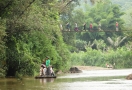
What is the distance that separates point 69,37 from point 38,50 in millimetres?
26763

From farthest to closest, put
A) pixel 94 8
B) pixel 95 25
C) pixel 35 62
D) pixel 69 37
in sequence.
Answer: pixel 94 8
pixel 95 25
pixel 69 37
pixel 35 62

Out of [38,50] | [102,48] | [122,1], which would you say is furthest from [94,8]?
[38,50]

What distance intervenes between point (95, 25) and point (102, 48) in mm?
9343

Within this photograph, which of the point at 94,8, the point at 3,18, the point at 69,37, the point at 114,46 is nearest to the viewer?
the point at 3,18

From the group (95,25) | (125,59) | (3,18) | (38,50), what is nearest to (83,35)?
(95,25)

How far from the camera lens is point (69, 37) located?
58.2 meters

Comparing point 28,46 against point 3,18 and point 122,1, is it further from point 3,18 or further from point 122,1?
point 122,1

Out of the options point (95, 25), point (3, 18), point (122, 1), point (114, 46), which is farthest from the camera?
point (122, 1)

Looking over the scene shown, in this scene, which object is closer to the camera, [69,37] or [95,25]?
[69,37]

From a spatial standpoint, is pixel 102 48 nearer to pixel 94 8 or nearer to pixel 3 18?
pixel 94 8

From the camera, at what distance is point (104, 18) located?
285ft

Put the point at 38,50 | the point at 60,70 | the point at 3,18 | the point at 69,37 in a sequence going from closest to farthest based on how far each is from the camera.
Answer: the point at 3,18, the point at 38,50, the point at 60,70, the point at 69,37

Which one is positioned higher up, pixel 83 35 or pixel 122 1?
pixel 122 1

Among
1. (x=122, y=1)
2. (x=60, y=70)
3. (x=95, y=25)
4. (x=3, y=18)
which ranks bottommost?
(x=60, y=70)
